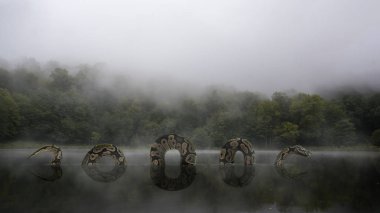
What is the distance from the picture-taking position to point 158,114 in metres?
96.1

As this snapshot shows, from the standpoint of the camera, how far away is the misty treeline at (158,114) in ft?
265

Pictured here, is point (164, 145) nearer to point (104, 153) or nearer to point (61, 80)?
point (104, 153)

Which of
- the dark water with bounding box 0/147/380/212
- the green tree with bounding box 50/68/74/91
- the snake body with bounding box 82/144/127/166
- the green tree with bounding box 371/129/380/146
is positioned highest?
the green tree with bounding box 50/68/74/91

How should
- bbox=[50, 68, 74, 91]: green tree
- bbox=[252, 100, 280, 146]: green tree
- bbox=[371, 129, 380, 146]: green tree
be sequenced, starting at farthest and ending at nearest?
bbox=[50, 68, 74, 91]: green tree, bbox=[371, 129, 380, 146]: green tree, bbox=[252, 100, 280, 146]: green tree

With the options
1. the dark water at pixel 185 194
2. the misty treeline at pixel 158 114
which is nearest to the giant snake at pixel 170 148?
the dark water at pixel 185 194

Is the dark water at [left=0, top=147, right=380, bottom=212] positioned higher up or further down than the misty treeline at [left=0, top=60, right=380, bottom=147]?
further down

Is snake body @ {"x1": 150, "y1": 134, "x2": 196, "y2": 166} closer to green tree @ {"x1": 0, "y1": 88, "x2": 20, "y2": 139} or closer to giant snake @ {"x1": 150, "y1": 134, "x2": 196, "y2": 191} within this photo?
giant snake @ {"x1": 150, "y1": 134, "x2": 196, "y2": 191}

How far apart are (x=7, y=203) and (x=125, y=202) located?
456 centimetres

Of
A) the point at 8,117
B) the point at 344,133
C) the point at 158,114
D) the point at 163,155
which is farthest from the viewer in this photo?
the point at 158,114

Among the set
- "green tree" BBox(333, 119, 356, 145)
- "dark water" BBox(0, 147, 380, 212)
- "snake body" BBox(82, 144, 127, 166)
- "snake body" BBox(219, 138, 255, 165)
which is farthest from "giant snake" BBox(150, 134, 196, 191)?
"green tree" BBox(333, 119, 356, 145)

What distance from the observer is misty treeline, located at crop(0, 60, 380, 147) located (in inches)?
3179

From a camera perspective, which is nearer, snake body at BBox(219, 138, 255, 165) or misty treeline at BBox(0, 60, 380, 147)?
snake body at BBox(219, 138, 255, 165)

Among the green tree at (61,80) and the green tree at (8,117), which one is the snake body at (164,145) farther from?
the green tree at (61,80)

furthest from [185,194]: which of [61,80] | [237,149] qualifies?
[61,80]
